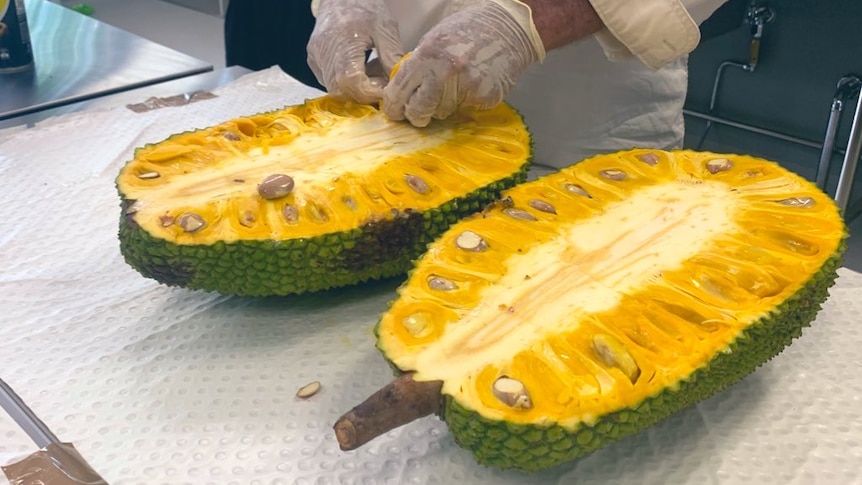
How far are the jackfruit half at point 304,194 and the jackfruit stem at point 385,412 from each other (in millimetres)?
332

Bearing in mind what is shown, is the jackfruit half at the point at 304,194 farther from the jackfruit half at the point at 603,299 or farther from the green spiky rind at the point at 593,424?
the green spiky rind at the point at 593,424

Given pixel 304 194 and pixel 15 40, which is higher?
pixel 304 194

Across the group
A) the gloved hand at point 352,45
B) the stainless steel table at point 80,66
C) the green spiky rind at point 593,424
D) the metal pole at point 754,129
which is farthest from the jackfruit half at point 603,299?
the metal pole at point 754,129

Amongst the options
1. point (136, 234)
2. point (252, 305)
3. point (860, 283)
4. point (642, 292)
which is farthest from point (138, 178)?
point (860, 283)

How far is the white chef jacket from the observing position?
1.58 m

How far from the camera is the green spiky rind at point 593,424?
0.76 metres

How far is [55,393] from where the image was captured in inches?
38.5

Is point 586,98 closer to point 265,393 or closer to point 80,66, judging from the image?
point 265,393

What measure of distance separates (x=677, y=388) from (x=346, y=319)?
0.50 m

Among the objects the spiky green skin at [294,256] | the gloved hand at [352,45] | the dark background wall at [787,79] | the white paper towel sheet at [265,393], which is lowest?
the dark background wall at [787,79]

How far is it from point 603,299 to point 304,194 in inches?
17.7

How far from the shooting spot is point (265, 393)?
99 cm

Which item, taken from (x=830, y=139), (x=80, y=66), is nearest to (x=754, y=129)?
(x=830, y=139)

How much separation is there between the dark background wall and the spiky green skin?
2.56 metres
